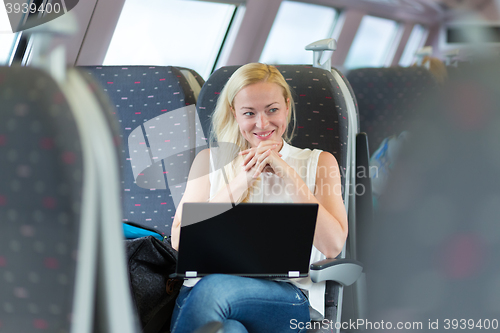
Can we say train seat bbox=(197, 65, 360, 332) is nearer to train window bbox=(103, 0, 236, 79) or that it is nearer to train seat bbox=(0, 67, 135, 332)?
train seat bbox=(0, 67, 135, 332)

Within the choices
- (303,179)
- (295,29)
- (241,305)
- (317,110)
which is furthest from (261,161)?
(295,29)

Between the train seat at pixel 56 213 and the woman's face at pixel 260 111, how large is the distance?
34.1 inches

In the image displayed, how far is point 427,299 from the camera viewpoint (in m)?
0.37

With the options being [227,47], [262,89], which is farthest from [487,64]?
[227,47]

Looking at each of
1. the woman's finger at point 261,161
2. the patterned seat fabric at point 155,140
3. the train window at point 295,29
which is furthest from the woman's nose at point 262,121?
the train window at point 295,29

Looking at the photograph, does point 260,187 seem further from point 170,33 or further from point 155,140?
point 170,33

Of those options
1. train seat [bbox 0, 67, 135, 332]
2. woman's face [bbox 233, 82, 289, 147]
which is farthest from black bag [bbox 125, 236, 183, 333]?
train seat [bbox 0, 67, 135, 332]

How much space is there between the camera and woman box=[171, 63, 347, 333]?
105 cm

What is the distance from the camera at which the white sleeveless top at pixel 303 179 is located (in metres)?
1.24

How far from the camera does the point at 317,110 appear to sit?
56.3 inches

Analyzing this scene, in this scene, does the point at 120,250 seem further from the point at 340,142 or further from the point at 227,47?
the point at 227,47

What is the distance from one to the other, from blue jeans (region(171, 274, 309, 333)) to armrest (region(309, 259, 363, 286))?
75 mm

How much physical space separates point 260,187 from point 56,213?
34.8 inches

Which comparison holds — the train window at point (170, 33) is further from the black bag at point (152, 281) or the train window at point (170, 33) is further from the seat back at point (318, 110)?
the black bag at point (152, 281)
